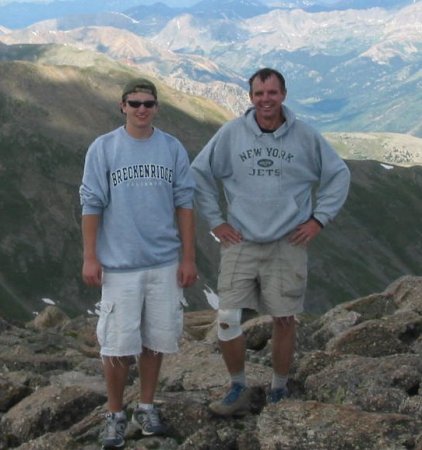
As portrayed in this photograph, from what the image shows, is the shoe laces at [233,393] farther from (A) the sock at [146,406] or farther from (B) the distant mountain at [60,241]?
(B) the distant mountain at [60,241]

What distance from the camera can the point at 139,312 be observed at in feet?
30.5

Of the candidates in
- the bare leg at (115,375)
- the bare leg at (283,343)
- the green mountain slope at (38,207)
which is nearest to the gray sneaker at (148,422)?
the bare leg at (115,375)

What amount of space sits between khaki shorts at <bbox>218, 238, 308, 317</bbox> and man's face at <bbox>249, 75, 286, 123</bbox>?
67.8 inches

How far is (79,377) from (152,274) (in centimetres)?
582

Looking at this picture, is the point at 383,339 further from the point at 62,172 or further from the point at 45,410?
the point at 62,172

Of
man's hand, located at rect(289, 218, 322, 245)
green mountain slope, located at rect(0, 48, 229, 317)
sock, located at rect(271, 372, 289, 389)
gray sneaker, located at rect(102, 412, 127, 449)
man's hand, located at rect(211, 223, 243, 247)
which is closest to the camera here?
gray sneaker, located at rect(102, 412, 127, 449)

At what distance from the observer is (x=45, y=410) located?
36.6 feet

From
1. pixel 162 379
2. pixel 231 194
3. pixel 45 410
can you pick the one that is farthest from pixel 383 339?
pixel 45 410

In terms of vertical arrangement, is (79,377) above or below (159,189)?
below

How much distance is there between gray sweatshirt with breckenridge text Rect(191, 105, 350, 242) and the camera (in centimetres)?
979

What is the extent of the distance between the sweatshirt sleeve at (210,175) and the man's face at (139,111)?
A: 1.11 metres

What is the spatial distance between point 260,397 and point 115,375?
92.5 inches

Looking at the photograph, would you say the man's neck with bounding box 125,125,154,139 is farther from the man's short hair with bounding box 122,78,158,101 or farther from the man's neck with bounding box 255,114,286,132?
the man's neck with bounding box 255,114,286,132

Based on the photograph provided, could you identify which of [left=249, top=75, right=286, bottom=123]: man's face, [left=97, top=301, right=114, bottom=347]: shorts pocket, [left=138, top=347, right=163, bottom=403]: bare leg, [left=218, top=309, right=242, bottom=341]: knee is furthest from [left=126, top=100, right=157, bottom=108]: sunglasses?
[left=138, top=347, right=163, bottom=403]: bare leg
